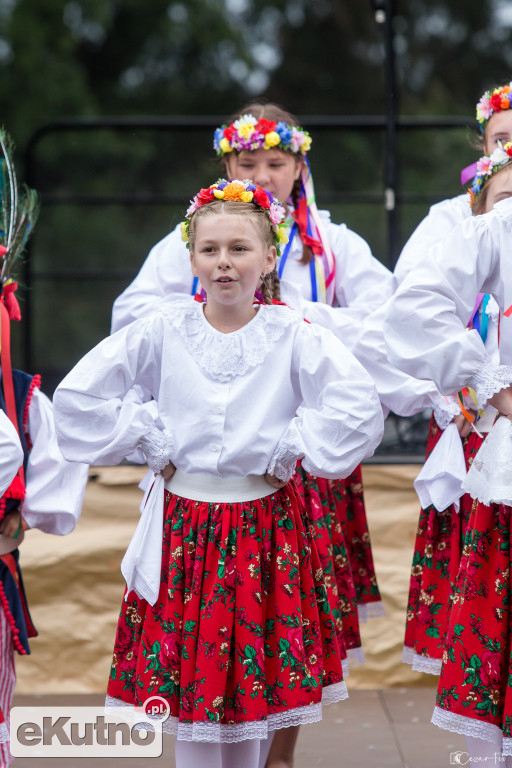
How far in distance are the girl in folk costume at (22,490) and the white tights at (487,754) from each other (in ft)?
3.89

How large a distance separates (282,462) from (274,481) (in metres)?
0.07

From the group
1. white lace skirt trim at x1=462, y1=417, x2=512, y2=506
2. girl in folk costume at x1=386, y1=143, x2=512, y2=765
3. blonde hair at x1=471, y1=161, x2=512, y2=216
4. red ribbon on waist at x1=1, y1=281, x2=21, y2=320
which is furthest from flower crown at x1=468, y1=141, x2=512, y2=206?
red ribbon on waist at x1=1, y1=281, x2=21, y2=320

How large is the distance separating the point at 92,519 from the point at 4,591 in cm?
145

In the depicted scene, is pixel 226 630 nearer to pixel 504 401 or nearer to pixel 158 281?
pixel 504 401

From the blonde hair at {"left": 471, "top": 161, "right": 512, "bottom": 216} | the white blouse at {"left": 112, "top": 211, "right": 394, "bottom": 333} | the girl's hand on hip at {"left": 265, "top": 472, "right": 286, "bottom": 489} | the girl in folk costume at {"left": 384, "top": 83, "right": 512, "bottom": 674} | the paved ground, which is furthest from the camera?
the paved ground

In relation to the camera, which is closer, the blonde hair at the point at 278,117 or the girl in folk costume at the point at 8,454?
the girl in folk costume at the point at 8,454

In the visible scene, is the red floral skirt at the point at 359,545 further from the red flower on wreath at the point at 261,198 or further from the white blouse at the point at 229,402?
the red flower on wreath at the point at 261,198

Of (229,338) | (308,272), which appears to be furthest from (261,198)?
(308,272)

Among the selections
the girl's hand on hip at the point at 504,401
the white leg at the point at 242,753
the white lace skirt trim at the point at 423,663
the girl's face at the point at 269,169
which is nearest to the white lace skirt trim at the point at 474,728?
the white leg at the point at 242,753

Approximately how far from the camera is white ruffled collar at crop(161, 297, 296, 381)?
271 centimetres

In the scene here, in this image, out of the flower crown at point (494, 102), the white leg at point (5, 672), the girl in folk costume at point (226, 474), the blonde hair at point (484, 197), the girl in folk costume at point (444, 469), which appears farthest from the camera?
the flower crown at point (494, 102)

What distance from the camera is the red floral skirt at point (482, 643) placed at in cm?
252

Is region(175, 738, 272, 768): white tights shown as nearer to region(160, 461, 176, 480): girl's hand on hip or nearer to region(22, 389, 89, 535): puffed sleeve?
region(160, 461, 176, 480): girl's hand on hip

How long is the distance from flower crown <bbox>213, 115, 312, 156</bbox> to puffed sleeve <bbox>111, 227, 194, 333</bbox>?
1.05 feet
